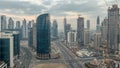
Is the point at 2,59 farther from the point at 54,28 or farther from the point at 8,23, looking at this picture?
the point at 54,28

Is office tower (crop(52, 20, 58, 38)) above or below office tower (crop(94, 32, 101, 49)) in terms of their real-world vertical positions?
above

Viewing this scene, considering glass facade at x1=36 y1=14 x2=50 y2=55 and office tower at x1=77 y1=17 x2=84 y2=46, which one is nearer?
glass facade at x1=36 y1=14 x2=50 y2=55

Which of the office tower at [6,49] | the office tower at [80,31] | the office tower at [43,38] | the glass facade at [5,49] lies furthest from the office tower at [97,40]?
the glass facade at [5,49]

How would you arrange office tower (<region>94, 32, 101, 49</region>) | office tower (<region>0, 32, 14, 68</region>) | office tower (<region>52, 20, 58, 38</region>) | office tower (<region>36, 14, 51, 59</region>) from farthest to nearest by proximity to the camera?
office tower (<region>52, 20, 58, 38</region>)
office tower (<region>94, 32, 101, 49</region>)
office tower (<region>36, 14, 51, 59</region>)
office tower (<region>0, 32, 14, 68</region>)

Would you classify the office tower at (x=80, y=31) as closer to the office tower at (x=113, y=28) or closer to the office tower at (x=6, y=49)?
the office tower at (x=113, y=28)

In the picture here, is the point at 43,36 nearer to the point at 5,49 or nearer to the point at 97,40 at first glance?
the point at 5,49

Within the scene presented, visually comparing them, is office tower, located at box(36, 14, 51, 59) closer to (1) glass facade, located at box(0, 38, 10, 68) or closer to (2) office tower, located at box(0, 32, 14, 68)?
(2) office tower, located at box(0, 32, 14, 68)

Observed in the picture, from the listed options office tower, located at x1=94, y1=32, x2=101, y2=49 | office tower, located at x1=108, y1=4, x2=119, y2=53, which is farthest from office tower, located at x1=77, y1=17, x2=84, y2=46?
office tower, located at x1=108, y1=4, x2=119, y2=53

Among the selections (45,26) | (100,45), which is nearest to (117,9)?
(100,45)
